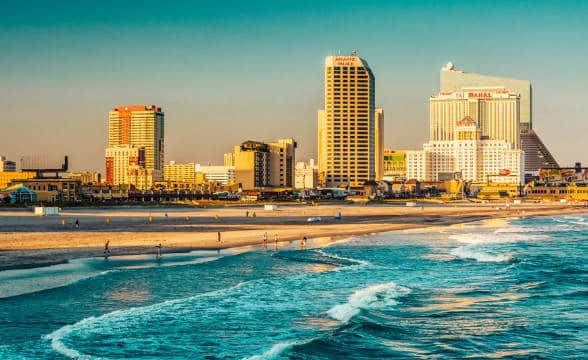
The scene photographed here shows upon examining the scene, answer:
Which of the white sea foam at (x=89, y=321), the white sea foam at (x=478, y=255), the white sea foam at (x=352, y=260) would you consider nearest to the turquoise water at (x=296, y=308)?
the white sea foam at (x=89, y=321)

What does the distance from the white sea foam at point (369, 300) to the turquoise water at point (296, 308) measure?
3.4 inches

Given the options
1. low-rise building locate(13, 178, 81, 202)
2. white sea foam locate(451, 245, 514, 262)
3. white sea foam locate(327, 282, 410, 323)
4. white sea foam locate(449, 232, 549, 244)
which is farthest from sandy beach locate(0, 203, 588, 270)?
low-rise building locate(13, 178, 81, 202)

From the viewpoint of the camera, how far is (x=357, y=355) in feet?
82.8

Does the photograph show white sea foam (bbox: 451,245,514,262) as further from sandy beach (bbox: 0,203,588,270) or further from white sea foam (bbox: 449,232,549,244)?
sandy beach (bbox: 0,203,588,270)

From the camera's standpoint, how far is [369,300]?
114ft

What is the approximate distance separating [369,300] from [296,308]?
406 cm

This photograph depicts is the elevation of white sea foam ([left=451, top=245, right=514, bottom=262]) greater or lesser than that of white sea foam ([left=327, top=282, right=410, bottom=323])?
greater

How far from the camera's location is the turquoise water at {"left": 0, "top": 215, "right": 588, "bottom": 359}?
25750 millimetres

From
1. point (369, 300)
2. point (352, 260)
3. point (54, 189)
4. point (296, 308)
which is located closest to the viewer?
point (296, 308)

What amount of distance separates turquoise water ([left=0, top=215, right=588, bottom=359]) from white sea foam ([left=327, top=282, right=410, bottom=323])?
86 mm

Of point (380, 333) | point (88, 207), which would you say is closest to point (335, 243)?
point (380, 333)

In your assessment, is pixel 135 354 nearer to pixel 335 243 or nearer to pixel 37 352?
pixel 37 352

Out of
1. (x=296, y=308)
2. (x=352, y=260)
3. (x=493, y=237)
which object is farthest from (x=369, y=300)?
(x=493, y=237)

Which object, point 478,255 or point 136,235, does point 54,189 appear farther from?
point 478,255
